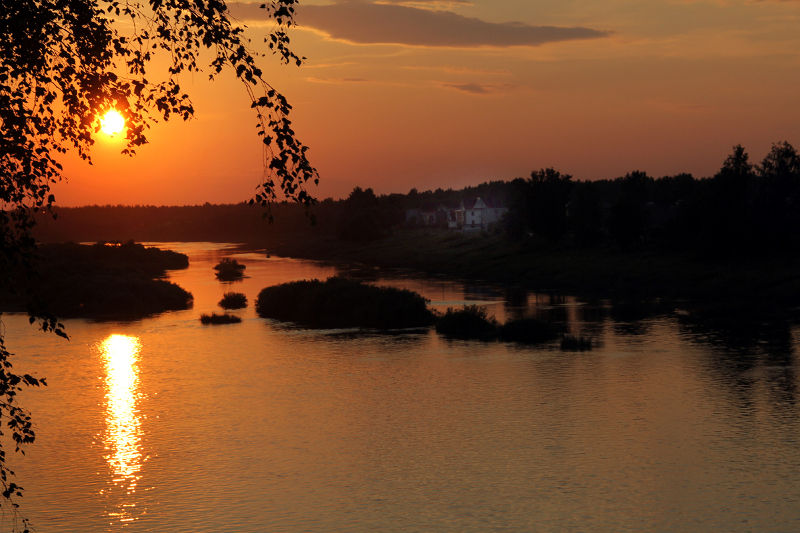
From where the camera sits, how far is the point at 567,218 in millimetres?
98562

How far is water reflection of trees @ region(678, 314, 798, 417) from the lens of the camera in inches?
1192

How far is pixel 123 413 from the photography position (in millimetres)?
28672

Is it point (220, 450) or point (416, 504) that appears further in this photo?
point (220, 450)

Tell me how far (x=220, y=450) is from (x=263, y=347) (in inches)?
809

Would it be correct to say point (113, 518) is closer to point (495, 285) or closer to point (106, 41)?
point (106, 41)

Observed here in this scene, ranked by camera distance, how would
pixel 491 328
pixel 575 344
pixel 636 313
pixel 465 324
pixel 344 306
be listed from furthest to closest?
1. pixel 636 313
2. pixel 344 306
3. pixel 491 328
4. pixel 465 324
5. pixel 575 344

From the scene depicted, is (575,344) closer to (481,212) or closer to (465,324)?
(465,324)

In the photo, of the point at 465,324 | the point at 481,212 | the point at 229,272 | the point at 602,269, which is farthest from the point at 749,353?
the point at 481,212

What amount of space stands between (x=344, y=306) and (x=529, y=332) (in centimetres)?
1461

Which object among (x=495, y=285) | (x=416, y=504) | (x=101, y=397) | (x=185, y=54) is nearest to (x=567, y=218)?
(x=495, y=285)

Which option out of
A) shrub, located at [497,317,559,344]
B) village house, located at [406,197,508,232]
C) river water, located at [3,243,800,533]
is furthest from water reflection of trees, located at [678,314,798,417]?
village house, located at [406,197,508,232]

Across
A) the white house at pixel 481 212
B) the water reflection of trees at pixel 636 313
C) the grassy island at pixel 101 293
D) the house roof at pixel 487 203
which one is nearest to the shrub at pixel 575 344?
the water reflection of trees at pixel 636 313

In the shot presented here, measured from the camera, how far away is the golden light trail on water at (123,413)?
2144 centimetres

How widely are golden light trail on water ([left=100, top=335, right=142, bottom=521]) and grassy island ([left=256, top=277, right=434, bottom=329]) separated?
1297cm
